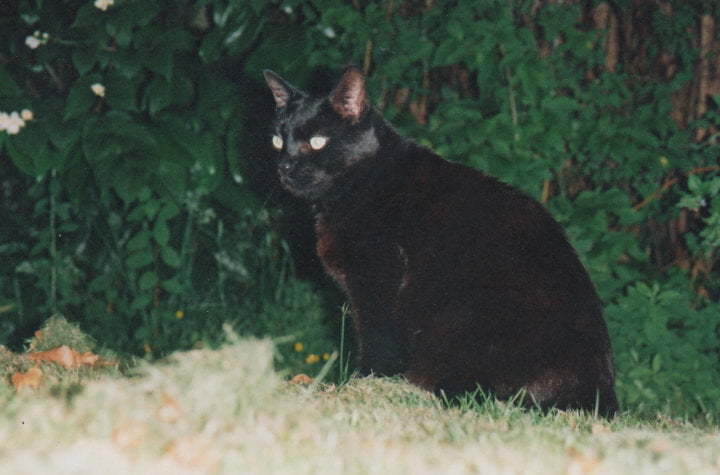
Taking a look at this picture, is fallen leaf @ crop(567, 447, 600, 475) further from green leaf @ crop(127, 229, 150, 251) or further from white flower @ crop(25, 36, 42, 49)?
white flower @ crop(25, 36, 42, 49)

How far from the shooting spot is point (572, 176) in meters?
4.37

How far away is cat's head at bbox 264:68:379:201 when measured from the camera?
3434mm

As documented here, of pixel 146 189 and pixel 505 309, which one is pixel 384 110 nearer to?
pixel 146 189

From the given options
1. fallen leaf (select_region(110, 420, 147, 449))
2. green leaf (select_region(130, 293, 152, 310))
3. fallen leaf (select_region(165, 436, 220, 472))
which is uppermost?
fallen leaf (select_region(110, 420, 147, 449))

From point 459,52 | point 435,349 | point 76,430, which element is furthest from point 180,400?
point 459,52

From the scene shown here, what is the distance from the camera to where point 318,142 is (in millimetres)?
3453

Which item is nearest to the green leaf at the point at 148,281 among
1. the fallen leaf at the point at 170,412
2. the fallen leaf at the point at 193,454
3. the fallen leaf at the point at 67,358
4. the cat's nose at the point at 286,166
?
the fallen leaf at the point at 67,358

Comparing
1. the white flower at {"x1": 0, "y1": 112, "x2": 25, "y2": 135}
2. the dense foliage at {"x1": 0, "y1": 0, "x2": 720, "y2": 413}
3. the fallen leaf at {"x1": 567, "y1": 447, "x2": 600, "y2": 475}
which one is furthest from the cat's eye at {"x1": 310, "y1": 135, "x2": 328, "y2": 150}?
the fallen leaf at {"x1": 567, "y1": 447, "x2": 600, "y2": 475}

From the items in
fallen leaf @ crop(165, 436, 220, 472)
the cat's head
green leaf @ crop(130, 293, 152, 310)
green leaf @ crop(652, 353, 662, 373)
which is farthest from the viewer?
green leaf @ crop(130, 293, 152, 310)

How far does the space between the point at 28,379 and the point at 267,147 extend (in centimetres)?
224

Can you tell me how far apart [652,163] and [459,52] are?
1.14 metres

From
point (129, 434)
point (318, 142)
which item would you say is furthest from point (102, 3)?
point (129, 434)

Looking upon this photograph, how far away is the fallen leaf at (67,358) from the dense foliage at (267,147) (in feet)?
2.42

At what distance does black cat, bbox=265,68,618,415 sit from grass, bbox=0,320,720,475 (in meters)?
0.20
